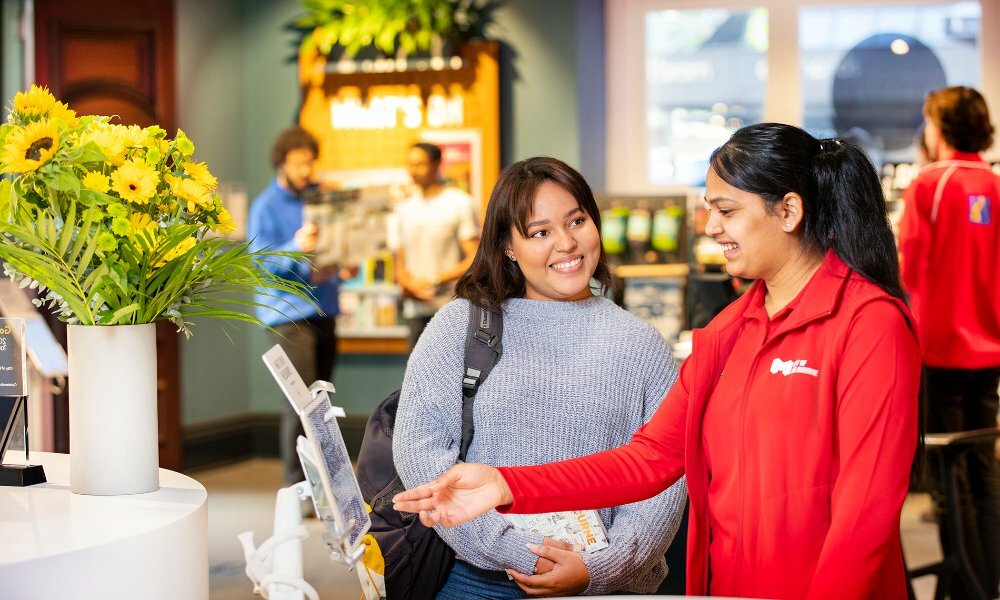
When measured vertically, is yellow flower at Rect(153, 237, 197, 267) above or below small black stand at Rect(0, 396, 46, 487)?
above

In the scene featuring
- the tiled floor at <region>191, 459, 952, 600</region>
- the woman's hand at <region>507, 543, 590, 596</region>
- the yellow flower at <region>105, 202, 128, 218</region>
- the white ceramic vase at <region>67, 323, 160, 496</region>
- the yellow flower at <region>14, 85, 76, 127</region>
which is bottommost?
the tiled floor at <region>191, 459, 952, 600</region>

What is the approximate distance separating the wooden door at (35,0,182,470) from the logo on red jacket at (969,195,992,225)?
385 cm

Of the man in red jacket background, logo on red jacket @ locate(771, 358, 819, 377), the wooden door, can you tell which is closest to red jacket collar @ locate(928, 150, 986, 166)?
the man in red jacket background

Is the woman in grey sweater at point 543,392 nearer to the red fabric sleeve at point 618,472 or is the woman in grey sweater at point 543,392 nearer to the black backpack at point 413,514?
the black backpack at point 413,514

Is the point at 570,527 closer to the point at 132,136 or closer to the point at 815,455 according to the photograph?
the point at 815,455

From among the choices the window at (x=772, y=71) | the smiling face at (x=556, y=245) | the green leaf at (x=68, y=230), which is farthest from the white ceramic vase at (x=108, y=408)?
the window at (x=772, y=71)

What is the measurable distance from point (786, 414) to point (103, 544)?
3.37 feet

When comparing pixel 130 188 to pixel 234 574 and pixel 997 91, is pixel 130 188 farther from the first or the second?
pixel 997 91

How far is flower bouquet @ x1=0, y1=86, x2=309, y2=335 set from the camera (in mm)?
1895

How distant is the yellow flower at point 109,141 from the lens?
1935 mm

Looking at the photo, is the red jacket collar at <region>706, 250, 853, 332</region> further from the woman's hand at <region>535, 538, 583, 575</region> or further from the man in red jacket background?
the man in red jacket background

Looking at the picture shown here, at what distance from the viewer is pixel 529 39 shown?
665 centimetres

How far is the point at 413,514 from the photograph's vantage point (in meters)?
2.38

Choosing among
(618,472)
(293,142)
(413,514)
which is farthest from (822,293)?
(293,142)
